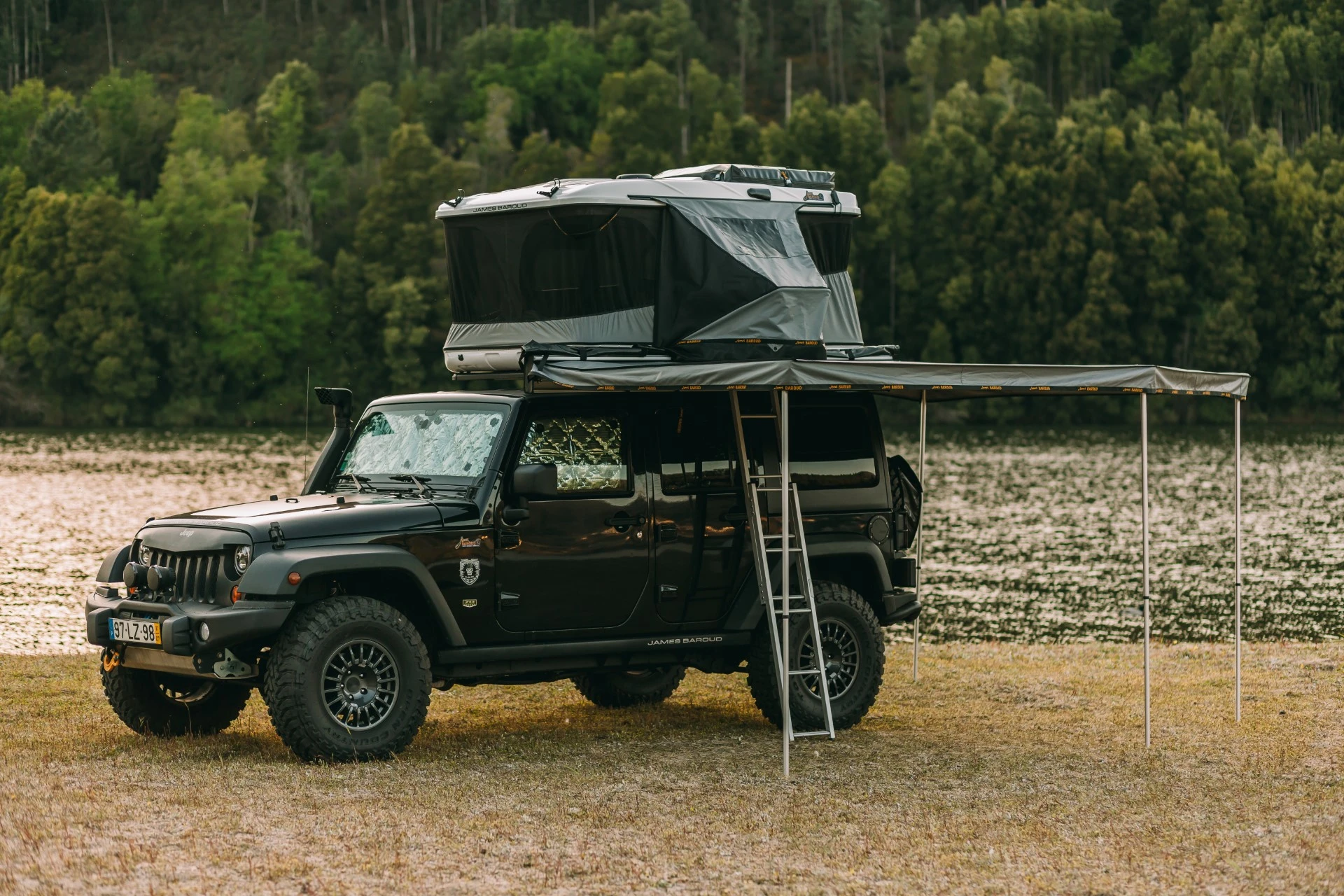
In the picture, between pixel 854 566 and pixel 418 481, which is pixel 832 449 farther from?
pixel 418 481

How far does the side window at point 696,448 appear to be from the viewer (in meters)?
12.5

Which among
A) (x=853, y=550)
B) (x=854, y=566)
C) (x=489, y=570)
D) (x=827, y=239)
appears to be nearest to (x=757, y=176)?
(x=827, y=239)

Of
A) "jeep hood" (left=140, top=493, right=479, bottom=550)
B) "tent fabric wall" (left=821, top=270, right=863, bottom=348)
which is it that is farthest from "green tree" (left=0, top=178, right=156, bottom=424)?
"jeep hood" (left=140, top=493, right=479, bottom=550)

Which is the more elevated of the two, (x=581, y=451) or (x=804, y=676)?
(x=581, y=451)

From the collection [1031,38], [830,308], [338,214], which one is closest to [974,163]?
[338,214]

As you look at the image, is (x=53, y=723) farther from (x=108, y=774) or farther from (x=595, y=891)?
(x=595, y=891)

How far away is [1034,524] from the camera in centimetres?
4178

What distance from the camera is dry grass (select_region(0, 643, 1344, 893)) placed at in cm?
862

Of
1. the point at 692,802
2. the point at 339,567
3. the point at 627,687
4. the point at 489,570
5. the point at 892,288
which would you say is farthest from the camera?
the point at 892,288

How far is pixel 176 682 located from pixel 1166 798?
20.8 ft

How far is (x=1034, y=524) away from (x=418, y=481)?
31236 mm

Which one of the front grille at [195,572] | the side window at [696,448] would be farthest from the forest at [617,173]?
the front grille at [195,572]

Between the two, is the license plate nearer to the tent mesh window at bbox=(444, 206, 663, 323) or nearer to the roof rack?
the tent mesh window at bbox=(444, 206, 663, 323)

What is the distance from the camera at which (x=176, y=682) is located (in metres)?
12.3
